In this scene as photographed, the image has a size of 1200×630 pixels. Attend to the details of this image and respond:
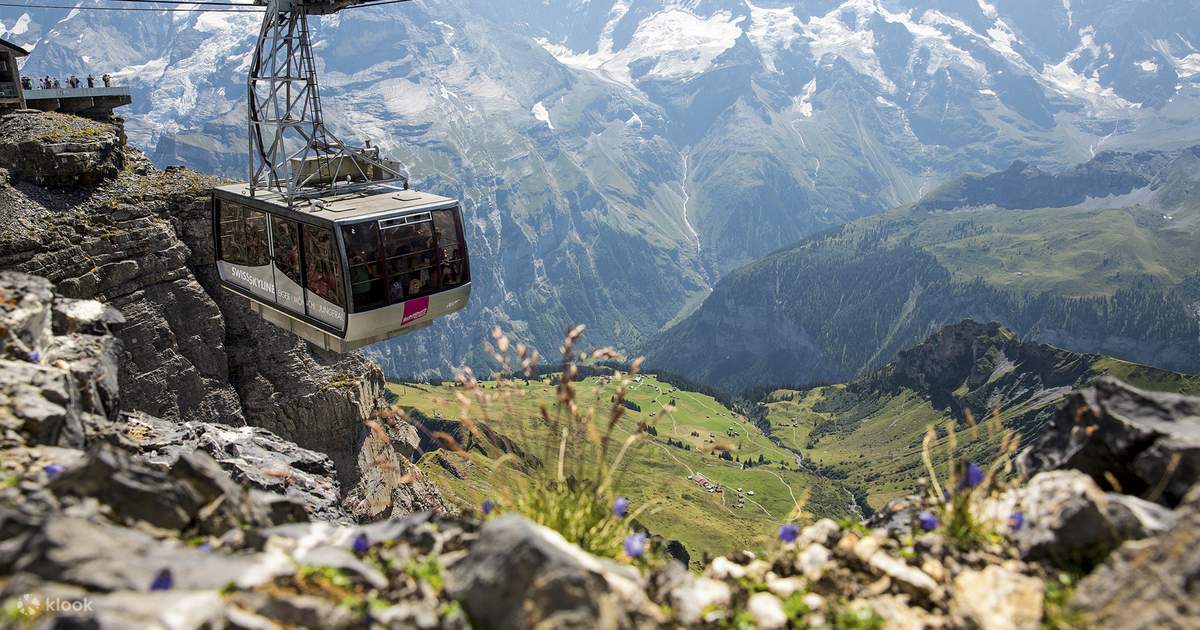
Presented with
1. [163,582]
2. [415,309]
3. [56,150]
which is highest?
[56,150]

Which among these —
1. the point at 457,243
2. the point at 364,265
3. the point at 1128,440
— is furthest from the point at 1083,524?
the point at 457,243

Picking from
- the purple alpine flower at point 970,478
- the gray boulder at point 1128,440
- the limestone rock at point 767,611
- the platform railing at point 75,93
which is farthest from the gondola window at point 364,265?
the platform railing at point 75,93

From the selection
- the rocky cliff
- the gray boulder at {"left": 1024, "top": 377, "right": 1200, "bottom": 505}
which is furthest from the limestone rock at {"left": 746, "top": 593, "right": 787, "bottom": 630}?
the rocky cliff

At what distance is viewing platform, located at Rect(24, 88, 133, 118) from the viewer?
47.7m

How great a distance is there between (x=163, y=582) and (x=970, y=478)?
32.0 ft

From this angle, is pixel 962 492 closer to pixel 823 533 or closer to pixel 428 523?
pixel 823 533

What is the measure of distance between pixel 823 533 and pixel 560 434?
4.02 m

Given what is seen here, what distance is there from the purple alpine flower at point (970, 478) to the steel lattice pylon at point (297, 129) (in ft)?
77.5

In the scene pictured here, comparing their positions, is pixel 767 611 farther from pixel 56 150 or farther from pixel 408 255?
pixel 56 150

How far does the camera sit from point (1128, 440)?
37.8 ft

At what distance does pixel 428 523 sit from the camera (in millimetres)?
11203

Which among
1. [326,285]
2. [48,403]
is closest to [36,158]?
[326,285]

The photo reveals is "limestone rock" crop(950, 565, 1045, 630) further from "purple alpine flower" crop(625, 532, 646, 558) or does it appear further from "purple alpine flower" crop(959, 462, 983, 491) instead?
"purple alpine flower" crop(625, 532, 646, 558)

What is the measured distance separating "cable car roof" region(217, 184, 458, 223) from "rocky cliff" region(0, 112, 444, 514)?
8741 mm
